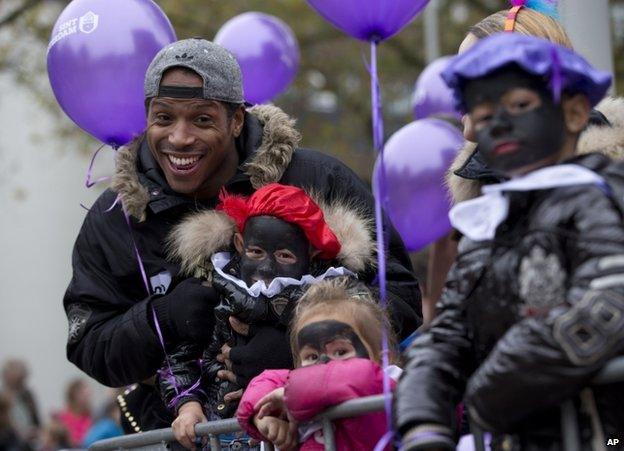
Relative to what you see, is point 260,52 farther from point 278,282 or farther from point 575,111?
point 575,111

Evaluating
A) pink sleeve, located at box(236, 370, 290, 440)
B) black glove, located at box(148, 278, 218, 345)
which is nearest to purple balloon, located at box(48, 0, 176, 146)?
black glove, located at box(148, 278, 218, 345)

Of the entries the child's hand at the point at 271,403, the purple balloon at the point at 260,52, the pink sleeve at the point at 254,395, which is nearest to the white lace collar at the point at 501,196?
the child's hand at the point at 271,403

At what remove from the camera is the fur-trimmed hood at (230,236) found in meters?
5.38

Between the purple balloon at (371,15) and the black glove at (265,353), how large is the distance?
1.20m

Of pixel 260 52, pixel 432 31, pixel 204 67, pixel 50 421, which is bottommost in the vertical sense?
pixel 50 421

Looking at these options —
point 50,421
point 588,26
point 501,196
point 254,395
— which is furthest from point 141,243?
point 50,421

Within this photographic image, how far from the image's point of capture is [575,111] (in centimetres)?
367

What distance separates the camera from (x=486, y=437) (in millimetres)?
4141

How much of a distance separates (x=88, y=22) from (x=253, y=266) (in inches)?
77.3

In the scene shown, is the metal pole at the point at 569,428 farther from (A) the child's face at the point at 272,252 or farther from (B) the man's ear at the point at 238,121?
(B) the man's ear at the point at 238,121

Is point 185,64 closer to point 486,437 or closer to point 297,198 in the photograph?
point 297,198

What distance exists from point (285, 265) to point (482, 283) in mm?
1583

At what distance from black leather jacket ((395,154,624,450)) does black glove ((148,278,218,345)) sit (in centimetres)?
182

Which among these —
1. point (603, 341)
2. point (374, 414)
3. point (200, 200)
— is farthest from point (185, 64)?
point (603, 341)
